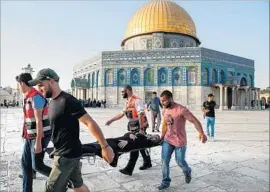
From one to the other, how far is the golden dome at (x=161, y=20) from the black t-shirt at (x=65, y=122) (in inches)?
1262

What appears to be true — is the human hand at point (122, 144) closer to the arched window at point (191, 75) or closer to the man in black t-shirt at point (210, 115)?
the man in black t-shirt at point (210, 115)

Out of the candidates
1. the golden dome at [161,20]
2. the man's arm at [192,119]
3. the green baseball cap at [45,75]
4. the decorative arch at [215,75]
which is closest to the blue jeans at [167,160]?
the man's arm at [192,119]

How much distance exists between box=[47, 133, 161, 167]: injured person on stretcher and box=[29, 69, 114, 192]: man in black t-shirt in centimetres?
124

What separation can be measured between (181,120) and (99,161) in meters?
2.07

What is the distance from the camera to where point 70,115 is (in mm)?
2350

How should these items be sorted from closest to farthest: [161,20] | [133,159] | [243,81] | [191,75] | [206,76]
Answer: [133,159]
[191,75]
[206,76]
[161,20]
[243,81]

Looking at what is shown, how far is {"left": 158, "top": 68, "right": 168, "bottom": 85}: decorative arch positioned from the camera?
31.4 m

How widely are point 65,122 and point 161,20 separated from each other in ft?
108

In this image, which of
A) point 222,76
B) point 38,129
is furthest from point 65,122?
point 222,76

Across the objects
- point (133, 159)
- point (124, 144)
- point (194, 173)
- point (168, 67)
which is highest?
point (168, 67)

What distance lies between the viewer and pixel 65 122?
2352mm

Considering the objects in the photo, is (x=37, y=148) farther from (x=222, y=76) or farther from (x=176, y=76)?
(x=222, y=76)

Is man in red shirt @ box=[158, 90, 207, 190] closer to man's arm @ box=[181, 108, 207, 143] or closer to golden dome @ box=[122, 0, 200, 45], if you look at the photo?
man's arm @ box=[181, 108, 207, 143]

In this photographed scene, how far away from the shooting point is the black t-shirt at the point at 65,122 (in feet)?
7.69
